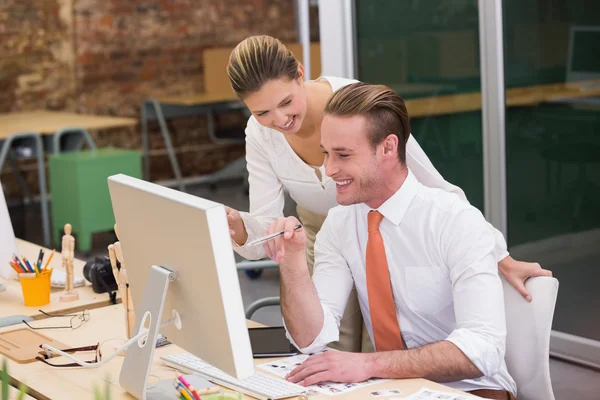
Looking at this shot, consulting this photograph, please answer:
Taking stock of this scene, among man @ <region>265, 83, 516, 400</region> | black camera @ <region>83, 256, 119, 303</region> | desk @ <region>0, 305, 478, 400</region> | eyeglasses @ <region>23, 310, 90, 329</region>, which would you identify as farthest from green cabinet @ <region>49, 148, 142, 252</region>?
man @ <region>265, 83, 516, 400</region>

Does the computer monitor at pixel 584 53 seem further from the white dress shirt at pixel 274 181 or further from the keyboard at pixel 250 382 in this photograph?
the keyboard at pixel 250 382

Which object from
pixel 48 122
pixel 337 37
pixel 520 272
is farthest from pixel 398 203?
pixel 48 122

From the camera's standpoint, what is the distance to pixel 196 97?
26.7 ft

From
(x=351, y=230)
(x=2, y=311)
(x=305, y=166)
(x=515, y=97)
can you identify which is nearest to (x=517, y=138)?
(x=515, y=97)

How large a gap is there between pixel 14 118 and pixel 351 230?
5.48 meters

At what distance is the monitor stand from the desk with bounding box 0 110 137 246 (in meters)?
4.54

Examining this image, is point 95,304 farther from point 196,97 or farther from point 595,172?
point 196,97

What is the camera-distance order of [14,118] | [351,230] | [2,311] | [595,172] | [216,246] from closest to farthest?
[216,246], [351,230], [2,311], [595,172], [14,118]

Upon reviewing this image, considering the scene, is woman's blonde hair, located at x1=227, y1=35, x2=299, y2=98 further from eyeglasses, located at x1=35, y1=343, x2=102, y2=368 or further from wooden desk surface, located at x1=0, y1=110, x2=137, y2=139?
wooden desk surface, located at x1=0, y1=110, x2=137, y2=139

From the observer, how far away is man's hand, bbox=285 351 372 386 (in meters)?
1.87

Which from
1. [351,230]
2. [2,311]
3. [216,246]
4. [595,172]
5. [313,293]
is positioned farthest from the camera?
[595,172]

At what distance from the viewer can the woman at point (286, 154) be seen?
90.8 inches

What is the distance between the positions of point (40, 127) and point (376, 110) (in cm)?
484

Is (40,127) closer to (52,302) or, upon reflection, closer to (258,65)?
(52,302)
